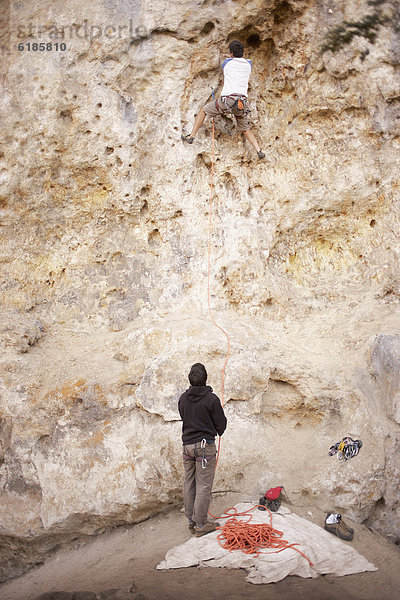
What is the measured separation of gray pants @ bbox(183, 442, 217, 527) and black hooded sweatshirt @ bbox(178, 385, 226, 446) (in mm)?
94

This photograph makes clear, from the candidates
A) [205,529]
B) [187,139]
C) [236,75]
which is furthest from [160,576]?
[236,75]

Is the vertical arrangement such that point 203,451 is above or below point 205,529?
above

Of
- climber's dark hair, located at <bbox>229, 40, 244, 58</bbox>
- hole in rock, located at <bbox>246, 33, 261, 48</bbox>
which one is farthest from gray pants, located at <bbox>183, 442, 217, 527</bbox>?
hole in rock, located at <bbox>246, 33, 261, 48</bbox>

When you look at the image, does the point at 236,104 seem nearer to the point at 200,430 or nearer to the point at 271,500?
the point at 200,430

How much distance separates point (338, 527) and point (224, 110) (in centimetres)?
491

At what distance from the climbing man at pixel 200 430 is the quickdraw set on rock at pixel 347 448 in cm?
167

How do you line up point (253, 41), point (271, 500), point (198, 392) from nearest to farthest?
1. point (198, 392)
2. point (271, 500)
3. point (253, 41)

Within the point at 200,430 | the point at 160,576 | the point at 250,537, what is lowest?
the point at 160,576

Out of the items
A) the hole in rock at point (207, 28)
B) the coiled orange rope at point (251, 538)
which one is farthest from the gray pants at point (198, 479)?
the hole in rock at point (207, 28)

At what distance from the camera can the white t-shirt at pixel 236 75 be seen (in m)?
6.39

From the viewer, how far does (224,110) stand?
260 inches

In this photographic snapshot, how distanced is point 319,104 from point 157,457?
480 cm

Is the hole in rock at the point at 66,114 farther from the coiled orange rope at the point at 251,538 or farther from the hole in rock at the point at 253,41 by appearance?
the coiled orange rope at the point at 251,538

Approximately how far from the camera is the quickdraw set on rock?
5.82m
